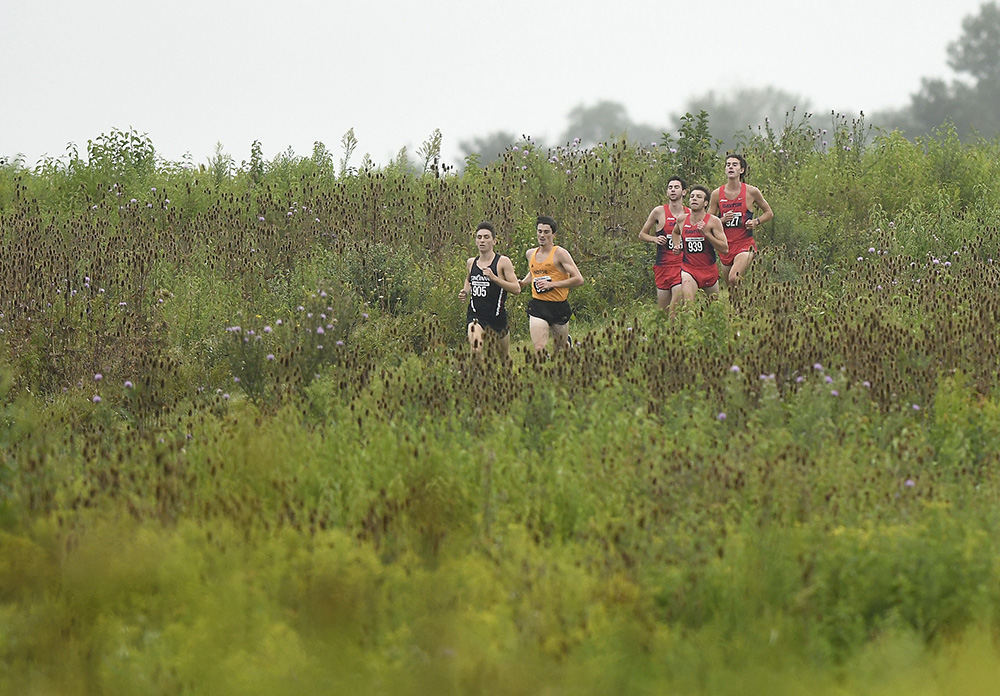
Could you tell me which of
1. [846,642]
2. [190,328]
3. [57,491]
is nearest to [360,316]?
[190,328]

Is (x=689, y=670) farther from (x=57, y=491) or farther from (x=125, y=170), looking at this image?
(x=125, y=170)

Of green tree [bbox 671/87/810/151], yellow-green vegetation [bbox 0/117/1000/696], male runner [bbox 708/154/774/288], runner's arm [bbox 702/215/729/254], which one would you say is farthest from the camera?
green tree [bbox 671/87/810/151]

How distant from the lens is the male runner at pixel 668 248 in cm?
1212

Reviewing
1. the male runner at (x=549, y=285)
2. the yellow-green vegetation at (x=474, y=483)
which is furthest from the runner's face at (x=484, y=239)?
the yellow-green vegetation at (x=474, y=483)

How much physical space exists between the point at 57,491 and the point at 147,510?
667 mm

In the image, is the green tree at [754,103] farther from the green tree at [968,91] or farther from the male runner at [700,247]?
the male runner at [700,247]

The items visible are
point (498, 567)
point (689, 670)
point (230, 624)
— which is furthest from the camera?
point (498, 567)

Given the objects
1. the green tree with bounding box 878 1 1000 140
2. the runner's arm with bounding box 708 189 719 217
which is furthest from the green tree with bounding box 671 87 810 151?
the runner's arm with bounding box 708 189 719 217

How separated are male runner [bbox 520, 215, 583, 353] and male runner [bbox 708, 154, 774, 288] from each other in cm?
255

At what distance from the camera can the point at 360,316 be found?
12211 millimetres

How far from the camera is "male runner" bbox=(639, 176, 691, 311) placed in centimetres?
1212

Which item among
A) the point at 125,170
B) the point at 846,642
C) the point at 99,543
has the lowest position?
the point at 846,642

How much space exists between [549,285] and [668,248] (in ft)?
6.45

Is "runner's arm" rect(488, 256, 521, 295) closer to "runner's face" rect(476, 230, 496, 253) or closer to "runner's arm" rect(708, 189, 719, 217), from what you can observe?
"runner's face" rect(476, 230, 496, 253)
